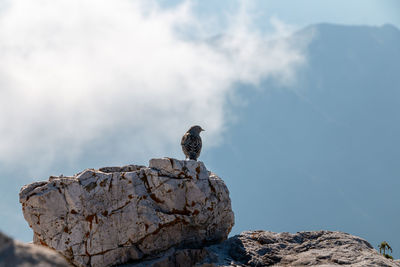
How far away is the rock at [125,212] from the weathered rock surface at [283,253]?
0.74 m

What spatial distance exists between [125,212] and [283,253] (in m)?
4.73

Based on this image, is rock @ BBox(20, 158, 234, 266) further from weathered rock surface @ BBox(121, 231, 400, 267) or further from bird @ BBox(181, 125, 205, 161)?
bird @ BBox(181, 125, 205, 161)

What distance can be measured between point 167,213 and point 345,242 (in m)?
5.38

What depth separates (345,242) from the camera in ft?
43.0

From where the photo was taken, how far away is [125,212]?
12961 mm

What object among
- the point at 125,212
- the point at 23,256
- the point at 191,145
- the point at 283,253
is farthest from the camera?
the point at 191,145

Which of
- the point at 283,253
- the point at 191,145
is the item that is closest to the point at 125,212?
the point at 191,145

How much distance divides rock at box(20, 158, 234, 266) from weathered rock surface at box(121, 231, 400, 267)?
740 millimetres

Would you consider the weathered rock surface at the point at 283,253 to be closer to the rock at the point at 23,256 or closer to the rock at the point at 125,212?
the rock at the point at 125,212

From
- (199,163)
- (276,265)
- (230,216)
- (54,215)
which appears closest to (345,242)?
(276,265)

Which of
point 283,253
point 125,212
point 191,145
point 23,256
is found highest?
point 191,145

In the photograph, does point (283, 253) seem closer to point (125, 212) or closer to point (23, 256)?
point (125, 212)

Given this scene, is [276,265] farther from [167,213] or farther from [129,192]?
[129,192]

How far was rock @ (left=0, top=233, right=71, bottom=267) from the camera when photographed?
14.2 feet
